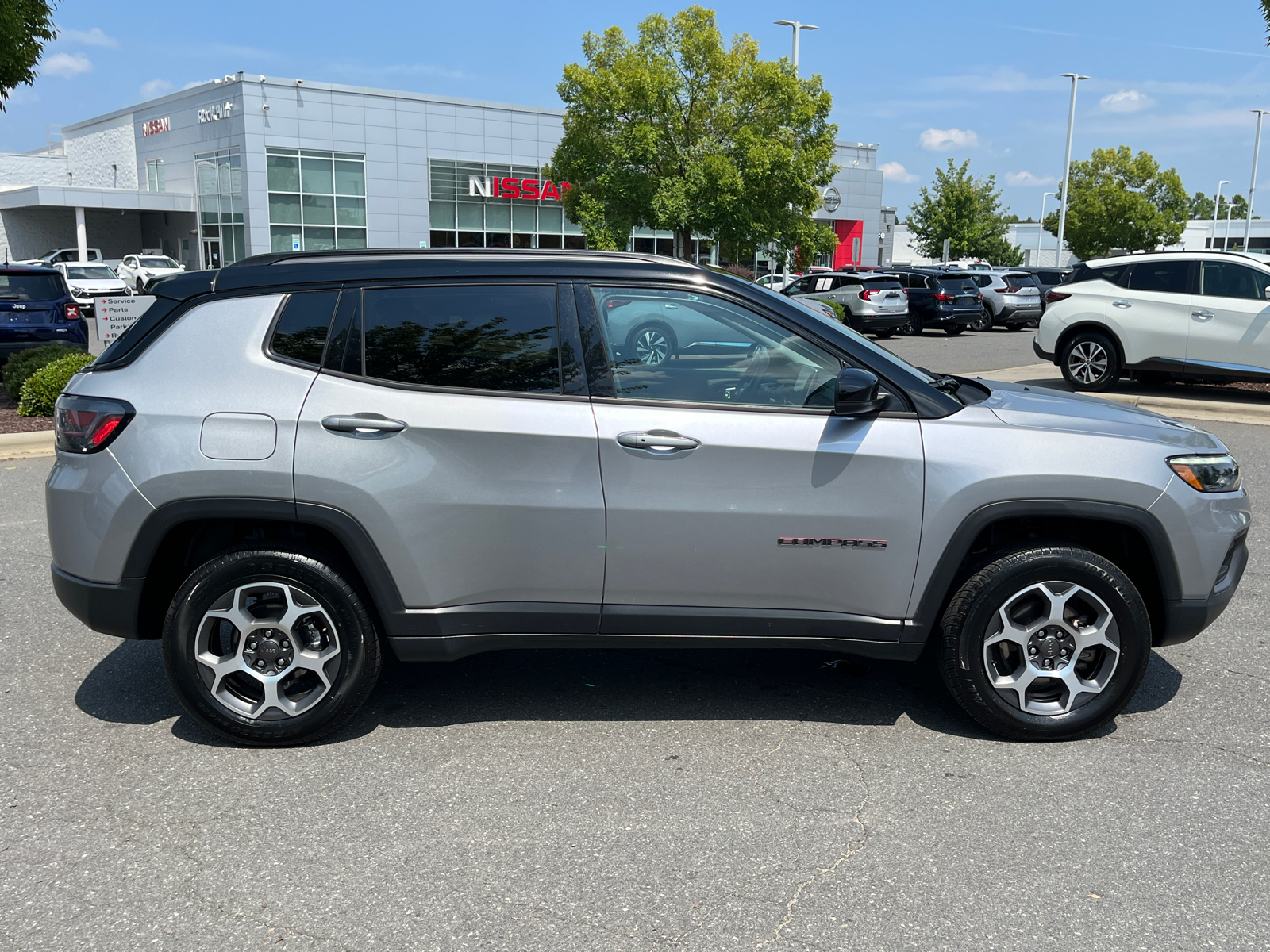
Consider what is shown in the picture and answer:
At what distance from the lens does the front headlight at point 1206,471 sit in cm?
389

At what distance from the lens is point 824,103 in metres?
27.8

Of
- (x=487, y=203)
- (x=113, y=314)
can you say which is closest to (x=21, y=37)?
(x=113, y=314)

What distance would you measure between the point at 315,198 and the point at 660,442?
1882 inches

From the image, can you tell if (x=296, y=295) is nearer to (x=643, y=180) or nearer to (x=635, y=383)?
(x=635, y=383)

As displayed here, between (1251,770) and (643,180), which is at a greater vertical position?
(643,180)

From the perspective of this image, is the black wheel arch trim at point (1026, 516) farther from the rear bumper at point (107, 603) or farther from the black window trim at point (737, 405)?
the rear bumper at point (107, 603)

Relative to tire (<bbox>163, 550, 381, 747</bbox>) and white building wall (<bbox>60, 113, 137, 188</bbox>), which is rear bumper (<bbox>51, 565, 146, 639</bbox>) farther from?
white building wall (<bbox>60, 113, 137, 188</bbox>)

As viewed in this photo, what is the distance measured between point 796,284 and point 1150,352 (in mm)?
16081

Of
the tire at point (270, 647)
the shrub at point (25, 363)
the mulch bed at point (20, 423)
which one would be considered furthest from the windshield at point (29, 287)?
the tire at point (270, 647)

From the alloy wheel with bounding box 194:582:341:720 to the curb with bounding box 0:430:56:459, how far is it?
732 centimetres

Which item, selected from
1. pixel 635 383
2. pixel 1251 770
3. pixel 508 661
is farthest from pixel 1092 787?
pixel 508 661

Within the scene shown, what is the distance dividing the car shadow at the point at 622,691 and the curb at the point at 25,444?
19.8ft

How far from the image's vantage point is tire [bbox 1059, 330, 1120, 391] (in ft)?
44.5

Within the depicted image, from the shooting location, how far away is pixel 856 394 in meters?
3.69
